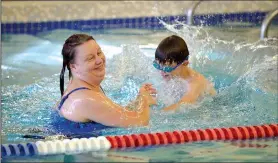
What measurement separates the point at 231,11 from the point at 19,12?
2.62 metres

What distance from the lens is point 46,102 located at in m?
4.45

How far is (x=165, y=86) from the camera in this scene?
4.29 meters

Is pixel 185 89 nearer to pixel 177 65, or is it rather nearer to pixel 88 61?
pixel 177 65

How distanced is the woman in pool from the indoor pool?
3.7 inches

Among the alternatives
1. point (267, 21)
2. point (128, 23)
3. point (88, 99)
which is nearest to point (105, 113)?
point (88, 99)

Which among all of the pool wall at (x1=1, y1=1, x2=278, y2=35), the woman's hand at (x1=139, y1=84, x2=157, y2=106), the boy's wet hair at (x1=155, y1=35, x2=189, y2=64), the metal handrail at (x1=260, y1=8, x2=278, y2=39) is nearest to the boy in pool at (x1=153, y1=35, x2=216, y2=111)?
the boy's wet hair at (x1=155, y1=35, x2=189, y2=64)

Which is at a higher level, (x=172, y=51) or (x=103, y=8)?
(x=172, y=51)

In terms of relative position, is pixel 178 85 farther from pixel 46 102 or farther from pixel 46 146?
pixel 46 146

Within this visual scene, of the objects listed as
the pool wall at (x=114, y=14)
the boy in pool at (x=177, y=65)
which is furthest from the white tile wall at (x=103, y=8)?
the boy in pool at (x=177, y=65)

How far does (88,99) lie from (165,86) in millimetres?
967

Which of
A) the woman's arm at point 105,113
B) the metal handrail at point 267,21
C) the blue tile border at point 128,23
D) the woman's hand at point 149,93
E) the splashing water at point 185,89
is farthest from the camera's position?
the blue tile border at point 128,23

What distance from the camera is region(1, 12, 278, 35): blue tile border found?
7.42m

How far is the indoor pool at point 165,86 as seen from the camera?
313 centimetres

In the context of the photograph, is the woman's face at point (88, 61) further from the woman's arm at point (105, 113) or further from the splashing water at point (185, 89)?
the splashing water at point (185, 89)
